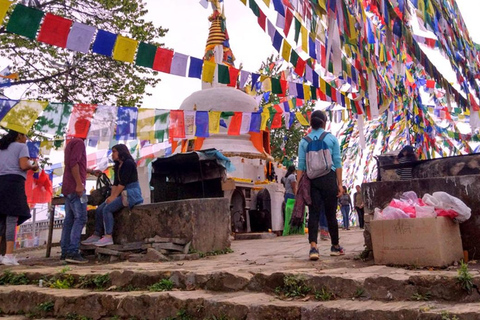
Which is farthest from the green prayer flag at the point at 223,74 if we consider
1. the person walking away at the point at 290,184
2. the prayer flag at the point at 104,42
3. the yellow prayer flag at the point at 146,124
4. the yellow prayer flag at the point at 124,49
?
the person walking away at the point at 290,184

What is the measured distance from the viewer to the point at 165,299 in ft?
11.3

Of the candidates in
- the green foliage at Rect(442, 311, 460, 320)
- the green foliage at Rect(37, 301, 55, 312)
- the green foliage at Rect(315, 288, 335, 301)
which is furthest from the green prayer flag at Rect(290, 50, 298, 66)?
the green foliage at Rect(442, 311, 460, 320)

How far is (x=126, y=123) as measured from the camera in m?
10.4

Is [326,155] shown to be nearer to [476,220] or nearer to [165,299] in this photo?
[476,220]

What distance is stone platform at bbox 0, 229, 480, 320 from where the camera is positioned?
280 centimetres

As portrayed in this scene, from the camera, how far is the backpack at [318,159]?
17.6 ft

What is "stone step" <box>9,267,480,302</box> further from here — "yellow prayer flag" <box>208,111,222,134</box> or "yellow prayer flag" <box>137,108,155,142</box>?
"yellow prayer flag" <box>208,111,222,134</box>

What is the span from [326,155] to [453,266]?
6.43 feet

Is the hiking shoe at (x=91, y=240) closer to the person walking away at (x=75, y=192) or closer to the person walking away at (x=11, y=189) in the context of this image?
the person walking away at (x=75, y=192)

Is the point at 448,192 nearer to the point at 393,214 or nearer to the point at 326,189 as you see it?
the point at 393,214

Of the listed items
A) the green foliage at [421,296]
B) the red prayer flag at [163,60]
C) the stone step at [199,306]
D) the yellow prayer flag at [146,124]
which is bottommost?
the stone step at [199,306]

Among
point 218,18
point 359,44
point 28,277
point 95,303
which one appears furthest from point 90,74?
→ point 218,18

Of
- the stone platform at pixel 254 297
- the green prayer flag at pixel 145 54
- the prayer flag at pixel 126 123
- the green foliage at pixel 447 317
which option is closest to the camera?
the green foliage at pixel 447 317

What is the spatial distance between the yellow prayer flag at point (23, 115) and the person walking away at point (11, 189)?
2229mm
